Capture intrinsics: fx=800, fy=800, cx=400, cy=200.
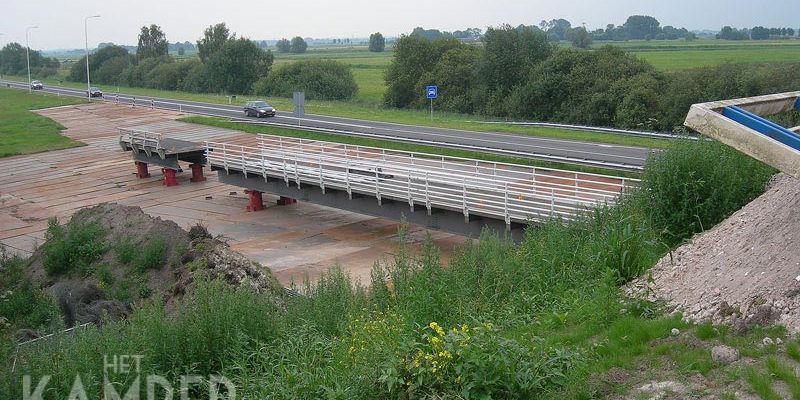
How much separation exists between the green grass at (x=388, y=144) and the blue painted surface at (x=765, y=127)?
16375 mm

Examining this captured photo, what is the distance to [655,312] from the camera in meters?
8.73

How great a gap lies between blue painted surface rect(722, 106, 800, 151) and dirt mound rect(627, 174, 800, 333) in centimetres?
119

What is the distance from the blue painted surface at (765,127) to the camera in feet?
25.6

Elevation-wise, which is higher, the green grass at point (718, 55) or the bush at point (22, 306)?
the green grass at point (718, 55)

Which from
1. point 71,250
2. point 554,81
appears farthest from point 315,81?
point 71,250

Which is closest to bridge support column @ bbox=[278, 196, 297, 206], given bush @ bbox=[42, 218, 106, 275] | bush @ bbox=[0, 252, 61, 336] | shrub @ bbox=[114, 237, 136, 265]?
bush @ bbox=[42, 218, 106, 275]

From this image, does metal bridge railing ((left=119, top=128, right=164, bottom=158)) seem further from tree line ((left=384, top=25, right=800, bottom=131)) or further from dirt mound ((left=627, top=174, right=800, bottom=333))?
dirt mound ((left=627, top=174, right=800, bottom=333))

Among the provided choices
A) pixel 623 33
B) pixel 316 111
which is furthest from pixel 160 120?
pixel 623 33

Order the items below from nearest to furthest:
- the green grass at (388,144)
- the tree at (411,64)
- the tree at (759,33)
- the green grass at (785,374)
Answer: the green grass at (785,374), the green grass at (388,144), the tree at (411,64), the tree at (759,33)

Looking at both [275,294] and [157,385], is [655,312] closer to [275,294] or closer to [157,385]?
[157,385]

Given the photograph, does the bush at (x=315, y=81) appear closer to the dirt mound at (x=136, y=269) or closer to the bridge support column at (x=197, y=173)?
the bridge support column at (x=197, y=173)

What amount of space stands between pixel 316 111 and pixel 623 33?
447 ft

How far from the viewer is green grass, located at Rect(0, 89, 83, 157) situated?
47688 mm

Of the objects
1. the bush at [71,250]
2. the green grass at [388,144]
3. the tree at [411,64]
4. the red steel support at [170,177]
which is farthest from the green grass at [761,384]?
the tree at [411,64]
